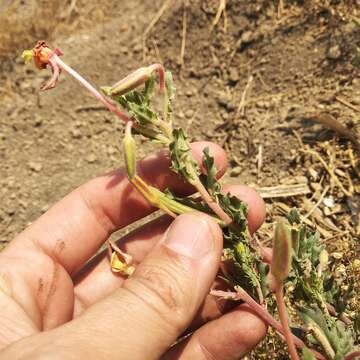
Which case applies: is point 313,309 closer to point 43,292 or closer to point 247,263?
point 247,263

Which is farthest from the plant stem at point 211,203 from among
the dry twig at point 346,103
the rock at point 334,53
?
the rock at point 334,53

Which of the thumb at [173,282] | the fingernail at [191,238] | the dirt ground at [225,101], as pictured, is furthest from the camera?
the dirt ground at [225,101]

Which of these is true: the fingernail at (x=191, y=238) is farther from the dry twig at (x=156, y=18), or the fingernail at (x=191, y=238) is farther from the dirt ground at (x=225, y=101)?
the dry twig at (x=156, y=18)

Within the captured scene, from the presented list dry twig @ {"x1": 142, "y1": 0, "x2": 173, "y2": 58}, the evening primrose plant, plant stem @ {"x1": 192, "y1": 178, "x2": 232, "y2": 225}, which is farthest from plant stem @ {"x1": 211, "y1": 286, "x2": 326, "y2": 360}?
dry twig @ {"x1": 142, "y1": 0, "x2": 173, "y2": 58}

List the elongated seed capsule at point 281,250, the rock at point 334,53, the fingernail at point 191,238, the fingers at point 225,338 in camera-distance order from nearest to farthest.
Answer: the elongated seed capsule at point 281,250
the fingernail at point 191,238
the fingers at point 225,338
the rock at point 334,53

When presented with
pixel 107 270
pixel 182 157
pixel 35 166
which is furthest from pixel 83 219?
pixel 35 166

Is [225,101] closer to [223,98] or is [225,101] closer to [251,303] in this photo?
[223,98]
